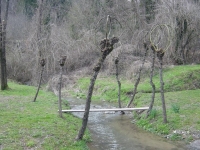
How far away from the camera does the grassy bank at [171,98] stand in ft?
39.7

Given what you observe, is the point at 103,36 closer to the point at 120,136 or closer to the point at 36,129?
the point at 120,136

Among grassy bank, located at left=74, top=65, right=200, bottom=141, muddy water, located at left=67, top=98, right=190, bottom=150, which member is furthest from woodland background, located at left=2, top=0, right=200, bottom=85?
muddy water, located at left=67, top=98, right=190, bottom=150

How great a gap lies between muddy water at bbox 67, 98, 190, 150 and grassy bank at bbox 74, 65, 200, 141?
1.80 feet

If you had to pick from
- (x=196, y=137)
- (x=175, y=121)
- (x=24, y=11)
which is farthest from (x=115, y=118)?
(x=24, y=11)

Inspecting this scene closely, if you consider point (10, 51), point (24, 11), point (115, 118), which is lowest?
point (115, 118)

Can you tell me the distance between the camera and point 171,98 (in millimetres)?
17203

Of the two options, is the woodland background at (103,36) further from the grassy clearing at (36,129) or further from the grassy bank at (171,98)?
the grassy clearing at (36,129)

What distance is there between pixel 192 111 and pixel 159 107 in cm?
217

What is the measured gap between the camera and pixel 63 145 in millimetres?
9875

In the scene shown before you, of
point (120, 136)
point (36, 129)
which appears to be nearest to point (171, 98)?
point (120, 136)

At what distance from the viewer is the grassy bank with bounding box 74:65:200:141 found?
476 inches

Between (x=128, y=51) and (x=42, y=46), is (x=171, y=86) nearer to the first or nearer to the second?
(x=128, y=51)

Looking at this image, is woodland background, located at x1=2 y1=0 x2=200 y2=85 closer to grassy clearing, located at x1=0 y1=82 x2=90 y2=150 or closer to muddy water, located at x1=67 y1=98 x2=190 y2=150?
muddy water, located at x1=67 y1=98 x2=190 y2=150

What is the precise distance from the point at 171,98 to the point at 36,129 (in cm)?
919
